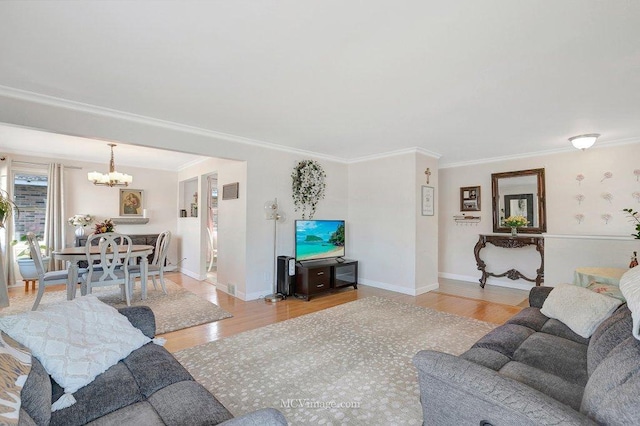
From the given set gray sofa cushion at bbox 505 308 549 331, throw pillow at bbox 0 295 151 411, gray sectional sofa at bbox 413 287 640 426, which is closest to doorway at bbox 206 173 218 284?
throw pillow at bbox 0 295 151 411

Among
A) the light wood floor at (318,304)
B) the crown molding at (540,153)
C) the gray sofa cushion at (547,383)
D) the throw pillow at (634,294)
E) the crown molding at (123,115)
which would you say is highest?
the crown molding at (123,115)

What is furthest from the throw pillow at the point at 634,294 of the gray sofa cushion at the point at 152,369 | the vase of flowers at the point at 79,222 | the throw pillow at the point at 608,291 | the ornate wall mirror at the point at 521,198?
the vase of flowers at the point at 79,222

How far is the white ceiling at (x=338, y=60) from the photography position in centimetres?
171

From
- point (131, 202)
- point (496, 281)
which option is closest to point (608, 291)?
point (496, 281)

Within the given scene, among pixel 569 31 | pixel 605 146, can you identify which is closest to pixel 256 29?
pixel 569 31

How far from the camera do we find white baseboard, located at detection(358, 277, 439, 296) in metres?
4.89

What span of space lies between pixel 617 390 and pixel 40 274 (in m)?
5.31

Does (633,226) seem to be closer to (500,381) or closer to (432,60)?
(432,60)

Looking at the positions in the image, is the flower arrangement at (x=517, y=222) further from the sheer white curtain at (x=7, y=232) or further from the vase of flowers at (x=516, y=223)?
the sheer white curtain at (x=7, y=232)

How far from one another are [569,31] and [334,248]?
4.10 metres

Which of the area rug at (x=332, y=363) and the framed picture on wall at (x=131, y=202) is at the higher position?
the framed picture on wall at (x=131, y=202)

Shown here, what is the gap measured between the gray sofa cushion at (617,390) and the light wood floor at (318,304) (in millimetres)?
2785

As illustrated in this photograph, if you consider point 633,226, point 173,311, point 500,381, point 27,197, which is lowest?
point 173,311

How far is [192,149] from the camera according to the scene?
3.88 metres
